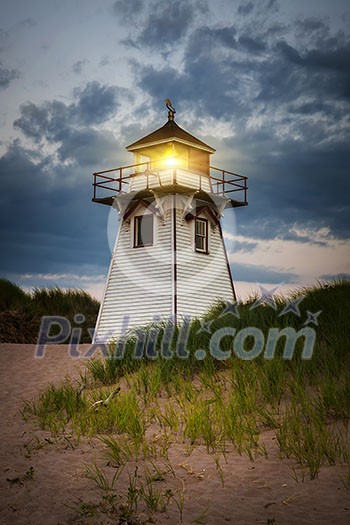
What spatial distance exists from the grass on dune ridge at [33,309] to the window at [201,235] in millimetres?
6995

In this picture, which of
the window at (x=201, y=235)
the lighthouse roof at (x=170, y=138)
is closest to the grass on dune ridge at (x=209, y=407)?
the window at (x=201, y=235)

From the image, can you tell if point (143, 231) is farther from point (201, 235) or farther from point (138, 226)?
point (201, 235)

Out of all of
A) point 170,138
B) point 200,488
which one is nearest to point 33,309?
point 170,138

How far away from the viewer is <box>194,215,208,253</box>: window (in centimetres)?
2756

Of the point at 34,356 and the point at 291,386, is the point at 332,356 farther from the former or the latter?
the point at 34,356

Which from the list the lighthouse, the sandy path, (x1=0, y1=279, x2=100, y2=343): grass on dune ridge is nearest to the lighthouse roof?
the lighthouse

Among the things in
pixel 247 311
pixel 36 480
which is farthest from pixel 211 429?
pixel 247 311

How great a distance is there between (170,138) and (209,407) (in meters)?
17.2

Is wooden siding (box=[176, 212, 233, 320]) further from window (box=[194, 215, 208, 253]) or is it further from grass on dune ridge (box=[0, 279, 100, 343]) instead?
grass on dune ridge (box=[0, 279, 100, 343])

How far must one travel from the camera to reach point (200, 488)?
8.12 m

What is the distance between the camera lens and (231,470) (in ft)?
28.3

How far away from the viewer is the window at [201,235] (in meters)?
27.6

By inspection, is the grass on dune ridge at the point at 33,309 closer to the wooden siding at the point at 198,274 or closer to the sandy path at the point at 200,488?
the wooden siding at the point at 198,274

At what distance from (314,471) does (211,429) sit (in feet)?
7.05
